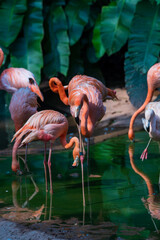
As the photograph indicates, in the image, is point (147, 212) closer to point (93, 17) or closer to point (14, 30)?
point (14, 30)

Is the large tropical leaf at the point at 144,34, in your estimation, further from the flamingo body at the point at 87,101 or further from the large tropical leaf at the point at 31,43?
the flamingo body at the point at 87,101

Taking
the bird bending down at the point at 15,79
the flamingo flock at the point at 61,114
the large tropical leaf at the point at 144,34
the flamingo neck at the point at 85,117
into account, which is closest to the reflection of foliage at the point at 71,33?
the large tropical leaf at the point at 144,34

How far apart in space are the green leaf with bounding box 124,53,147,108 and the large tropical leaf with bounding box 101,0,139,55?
0.39 metres

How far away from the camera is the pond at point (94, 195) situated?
9.62 feet

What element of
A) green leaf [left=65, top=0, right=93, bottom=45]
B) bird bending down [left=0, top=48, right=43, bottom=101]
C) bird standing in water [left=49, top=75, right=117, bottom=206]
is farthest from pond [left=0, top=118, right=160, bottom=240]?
green leaf [left=65, top=0, right=93, bottom=45]

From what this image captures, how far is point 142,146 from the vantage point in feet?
16.8

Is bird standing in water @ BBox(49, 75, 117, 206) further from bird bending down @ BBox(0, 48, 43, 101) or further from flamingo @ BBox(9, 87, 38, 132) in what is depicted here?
bird bending down @ BBox(0, 48, 43, 101)

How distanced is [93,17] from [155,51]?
71.9 inches

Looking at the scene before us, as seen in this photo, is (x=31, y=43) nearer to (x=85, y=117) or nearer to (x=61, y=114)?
(x=61, y=114)

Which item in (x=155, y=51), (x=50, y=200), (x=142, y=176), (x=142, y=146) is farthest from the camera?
(x=155, y=51)

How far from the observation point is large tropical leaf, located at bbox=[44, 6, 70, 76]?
25.4 feet

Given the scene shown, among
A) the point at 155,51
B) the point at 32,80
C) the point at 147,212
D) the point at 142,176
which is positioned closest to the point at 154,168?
the point at 142,176

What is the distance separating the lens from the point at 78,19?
26.0 ft

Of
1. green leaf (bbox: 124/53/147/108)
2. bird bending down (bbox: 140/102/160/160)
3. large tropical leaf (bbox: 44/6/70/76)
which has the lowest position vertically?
green leaf (bbox: 124/53/147/108)
